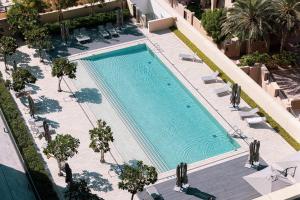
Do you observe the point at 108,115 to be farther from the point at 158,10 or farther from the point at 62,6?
the point at 158,10

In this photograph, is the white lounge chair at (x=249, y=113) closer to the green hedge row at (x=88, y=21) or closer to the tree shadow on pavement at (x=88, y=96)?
the tree shadow on pavement at (x=88, y=96)

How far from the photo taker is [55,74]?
36.7 m

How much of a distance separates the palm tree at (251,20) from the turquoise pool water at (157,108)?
609 cm

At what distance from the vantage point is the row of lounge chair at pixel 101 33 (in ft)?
146

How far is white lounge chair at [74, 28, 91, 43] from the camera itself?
4441 cm

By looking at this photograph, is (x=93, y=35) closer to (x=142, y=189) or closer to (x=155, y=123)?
(x=155, y=123)

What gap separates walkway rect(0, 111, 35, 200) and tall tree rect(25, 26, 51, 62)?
9467mm

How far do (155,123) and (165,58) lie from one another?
815 centimetres

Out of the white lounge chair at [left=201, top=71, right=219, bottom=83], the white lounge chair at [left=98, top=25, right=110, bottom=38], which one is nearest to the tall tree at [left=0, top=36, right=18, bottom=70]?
→ the white lounge chair at [left=98, top=25, right=110, bottom=38]

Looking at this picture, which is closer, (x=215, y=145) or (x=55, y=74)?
(x=215, y=145)

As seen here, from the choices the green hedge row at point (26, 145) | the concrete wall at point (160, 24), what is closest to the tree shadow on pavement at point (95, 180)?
the green hedge row at point (26, 145)

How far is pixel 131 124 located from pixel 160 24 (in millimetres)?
13160

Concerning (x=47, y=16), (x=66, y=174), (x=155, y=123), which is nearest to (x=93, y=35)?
(x=47, y=16)

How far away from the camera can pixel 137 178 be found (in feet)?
88.9
